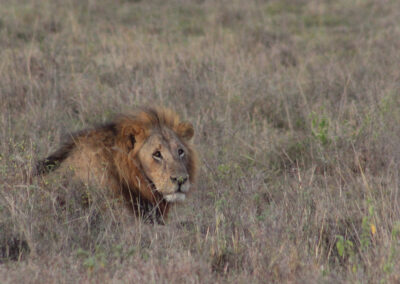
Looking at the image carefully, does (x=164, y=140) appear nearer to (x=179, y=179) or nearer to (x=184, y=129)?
(x=184, y=129)

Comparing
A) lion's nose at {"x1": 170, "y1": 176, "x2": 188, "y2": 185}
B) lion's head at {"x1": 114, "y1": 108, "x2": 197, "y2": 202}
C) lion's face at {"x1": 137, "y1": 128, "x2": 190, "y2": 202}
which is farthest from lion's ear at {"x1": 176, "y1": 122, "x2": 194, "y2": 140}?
lion's nose at {"x1": 170, "y1": 176, "x2": 188, "y2": 185}

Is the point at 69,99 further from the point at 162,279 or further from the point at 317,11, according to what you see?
the point at 317,11

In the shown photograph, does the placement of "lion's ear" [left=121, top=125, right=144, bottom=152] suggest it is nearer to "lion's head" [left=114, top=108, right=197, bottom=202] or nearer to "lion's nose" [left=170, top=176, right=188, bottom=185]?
"lion's head" [left=114, top=108, right=197, bottom=202]

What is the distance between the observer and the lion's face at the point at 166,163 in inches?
219

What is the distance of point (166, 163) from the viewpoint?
5.64m

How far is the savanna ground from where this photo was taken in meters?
4.45

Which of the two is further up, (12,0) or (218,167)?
(12,0)

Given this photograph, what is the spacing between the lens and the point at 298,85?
914 centimetres

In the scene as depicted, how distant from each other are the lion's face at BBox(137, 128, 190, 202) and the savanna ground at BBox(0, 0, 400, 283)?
0.92ft

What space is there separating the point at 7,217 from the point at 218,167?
222 centimetres

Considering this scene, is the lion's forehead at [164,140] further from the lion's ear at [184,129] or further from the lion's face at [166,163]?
the lion's ear at [184,129]

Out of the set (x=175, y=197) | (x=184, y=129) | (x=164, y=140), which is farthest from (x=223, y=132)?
(x=175, y=197)

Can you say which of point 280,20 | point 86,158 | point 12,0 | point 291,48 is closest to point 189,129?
point 86,158

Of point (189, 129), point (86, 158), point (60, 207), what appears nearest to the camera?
point (60, 207)
